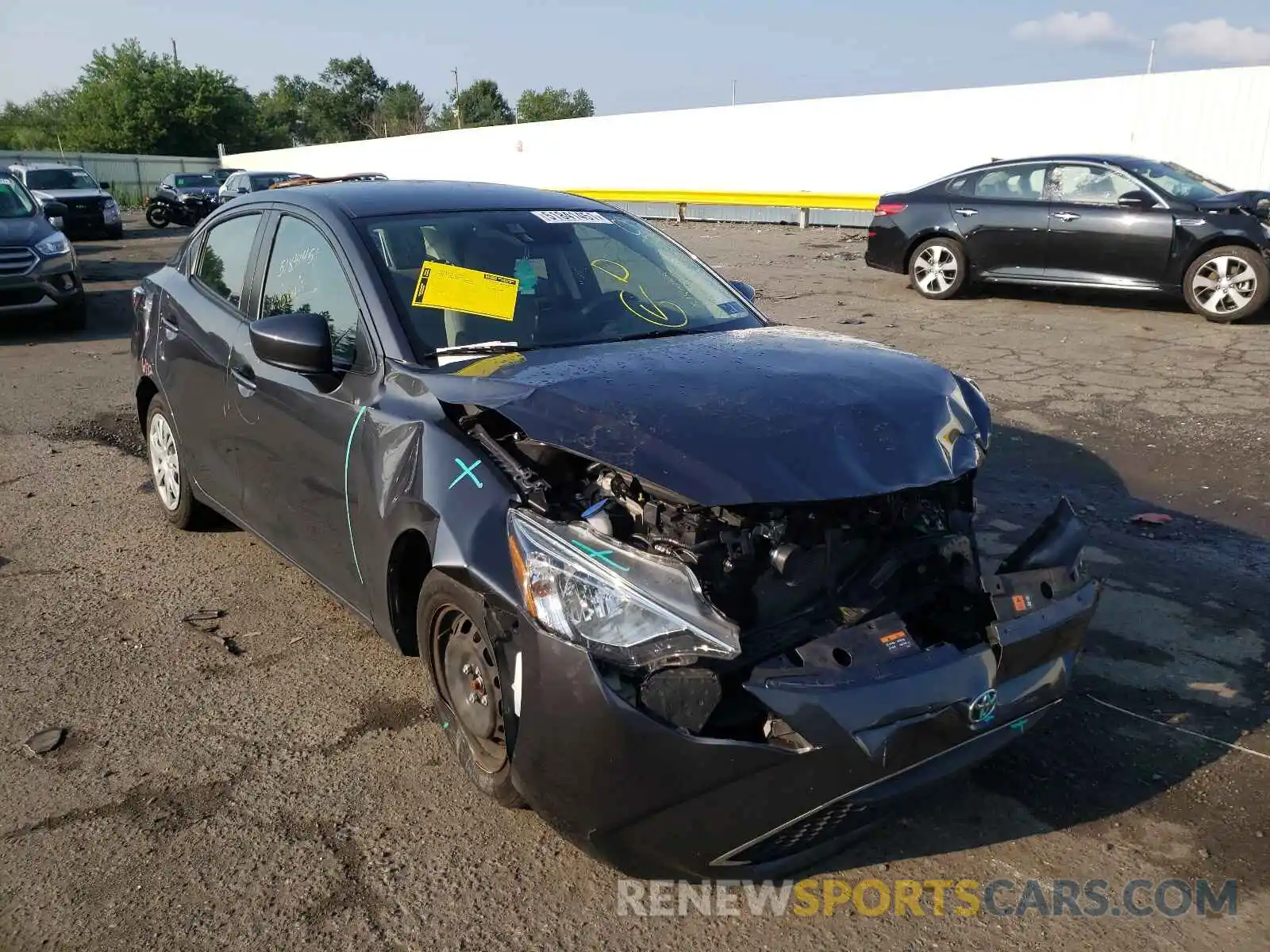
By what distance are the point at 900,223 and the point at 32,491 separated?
940 centimetres

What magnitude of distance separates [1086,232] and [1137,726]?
8.47 meters

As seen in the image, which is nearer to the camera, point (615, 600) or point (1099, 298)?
point (615, 600)

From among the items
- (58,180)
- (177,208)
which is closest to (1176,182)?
(58,180)

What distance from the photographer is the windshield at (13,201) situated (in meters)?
11.9

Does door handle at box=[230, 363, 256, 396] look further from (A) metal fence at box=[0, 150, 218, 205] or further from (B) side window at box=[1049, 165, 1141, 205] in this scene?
(A) metal fence at box=[0, 150, 218, 205]

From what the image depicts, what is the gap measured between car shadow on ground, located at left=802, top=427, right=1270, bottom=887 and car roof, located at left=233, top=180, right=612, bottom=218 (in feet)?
8.83

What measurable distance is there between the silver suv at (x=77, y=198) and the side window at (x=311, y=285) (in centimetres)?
2341

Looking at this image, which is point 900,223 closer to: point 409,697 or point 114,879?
point 409,697

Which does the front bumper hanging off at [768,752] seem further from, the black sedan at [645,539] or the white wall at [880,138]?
the white wall at [880,138]

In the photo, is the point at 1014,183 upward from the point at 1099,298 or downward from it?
upward

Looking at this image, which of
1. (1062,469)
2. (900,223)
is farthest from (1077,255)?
(1062,469)

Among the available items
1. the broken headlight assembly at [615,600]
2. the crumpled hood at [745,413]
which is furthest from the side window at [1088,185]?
the broken headlight assembly at [615,600]

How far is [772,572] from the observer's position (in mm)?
2660

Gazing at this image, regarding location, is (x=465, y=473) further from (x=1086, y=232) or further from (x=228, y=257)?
(x=1086, y=232)
